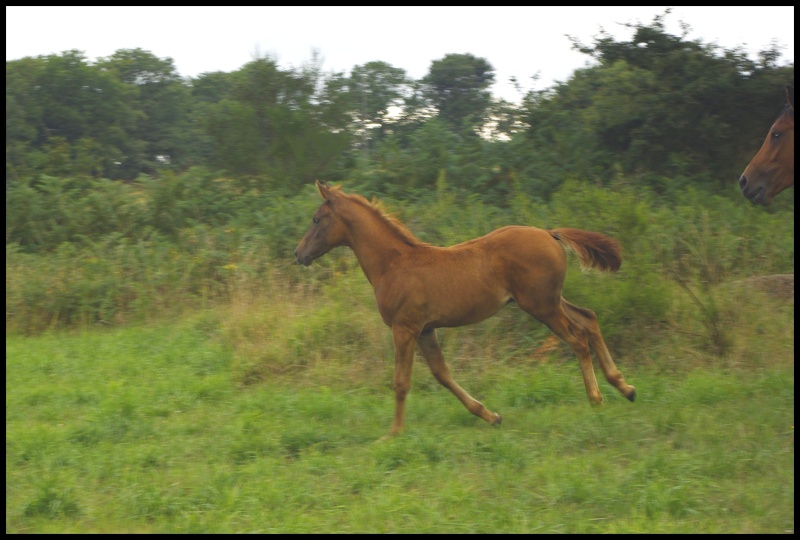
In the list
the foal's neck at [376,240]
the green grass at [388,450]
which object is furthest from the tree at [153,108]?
the foal's neck at [376,240]

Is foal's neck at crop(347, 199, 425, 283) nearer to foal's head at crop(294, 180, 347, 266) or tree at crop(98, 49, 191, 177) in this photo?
foal's head at crop(294, 180, 347, 266)

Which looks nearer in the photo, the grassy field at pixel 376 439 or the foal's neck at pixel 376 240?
the grassy field at pixel 376 439

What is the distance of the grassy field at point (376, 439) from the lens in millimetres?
4371

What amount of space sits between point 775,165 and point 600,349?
1983mm

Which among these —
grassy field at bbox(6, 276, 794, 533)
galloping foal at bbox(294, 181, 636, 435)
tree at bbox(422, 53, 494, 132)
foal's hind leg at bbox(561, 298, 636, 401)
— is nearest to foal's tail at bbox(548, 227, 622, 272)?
galloping foal at bbox(294, 181, 636, 435)

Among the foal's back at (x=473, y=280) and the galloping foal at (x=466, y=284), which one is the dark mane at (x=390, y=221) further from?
the foal's back at (x=473, y=280)

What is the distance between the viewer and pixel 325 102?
17531mm

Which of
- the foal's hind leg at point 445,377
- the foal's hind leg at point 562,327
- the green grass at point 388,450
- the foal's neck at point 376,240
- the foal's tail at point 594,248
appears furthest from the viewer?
the foal's tail at point 594,248

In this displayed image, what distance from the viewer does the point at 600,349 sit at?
6445mm

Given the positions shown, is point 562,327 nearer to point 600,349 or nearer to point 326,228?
point 600,349

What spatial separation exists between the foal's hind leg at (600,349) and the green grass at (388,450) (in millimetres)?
170

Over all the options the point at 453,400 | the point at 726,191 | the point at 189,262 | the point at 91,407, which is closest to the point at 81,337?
the point at 189,262

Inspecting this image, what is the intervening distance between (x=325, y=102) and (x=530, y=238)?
12.0 m

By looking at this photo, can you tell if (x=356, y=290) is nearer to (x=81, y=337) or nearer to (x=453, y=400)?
(x=453, y=400)
